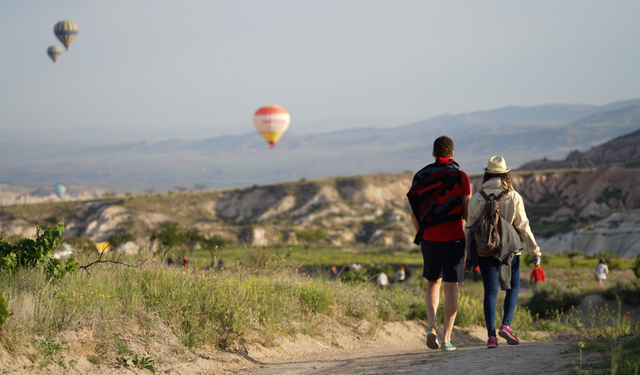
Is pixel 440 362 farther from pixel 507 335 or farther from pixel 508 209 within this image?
pixel 508 209

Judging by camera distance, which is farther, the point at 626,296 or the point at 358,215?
the point at 358,215

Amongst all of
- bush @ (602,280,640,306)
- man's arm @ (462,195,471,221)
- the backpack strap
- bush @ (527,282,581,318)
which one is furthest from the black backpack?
bush @ (527,282,581,318)

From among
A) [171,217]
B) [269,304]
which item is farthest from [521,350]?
[171,217]

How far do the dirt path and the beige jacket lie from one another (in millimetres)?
1101

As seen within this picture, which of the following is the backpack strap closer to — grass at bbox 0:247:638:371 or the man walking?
the man walking

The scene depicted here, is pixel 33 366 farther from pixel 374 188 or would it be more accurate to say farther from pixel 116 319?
pixel 374 188

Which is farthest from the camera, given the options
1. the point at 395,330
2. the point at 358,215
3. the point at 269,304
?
the point at 358,215

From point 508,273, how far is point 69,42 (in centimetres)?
8532

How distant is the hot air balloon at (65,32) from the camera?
7938cm

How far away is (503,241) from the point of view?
573cm

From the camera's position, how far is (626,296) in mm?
17031

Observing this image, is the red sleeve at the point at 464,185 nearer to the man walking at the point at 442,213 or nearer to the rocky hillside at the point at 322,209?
the man walking at the point at 442,213

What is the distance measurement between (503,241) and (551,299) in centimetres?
1445

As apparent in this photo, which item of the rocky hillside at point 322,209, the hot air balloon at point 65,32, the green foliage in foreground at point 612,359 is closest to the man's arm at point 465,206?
the green foliage in foreground at point 612,359
